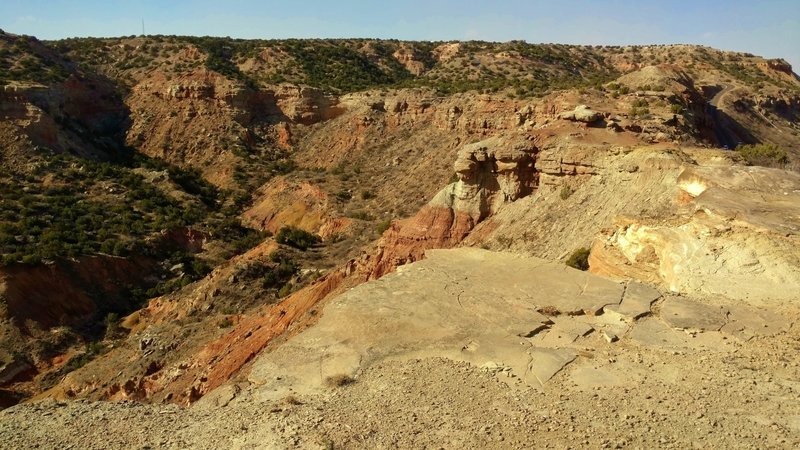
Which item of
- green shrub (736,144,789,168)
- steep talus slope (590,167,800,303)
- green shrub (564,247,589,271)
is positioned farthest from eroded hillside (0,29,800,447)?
green shrub (564,247,589,271)

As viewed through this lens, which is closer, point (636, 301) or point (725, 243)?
point (636, 301)

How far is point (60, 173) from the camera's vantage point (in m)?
36.1

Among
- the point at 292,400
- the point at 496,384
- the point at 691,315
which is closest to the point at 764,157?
the point at 691,315

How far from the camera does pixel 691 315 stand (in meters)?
10.8

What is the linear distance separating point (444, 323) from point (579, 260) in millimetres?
5597

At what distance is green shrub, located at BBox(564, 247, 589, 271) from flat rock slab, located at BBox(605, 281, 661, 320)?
268 centimetres

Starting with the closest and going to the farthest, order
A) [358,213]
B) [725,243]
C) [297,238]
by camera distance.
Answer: [725,243]
[297,238]
[358,213]

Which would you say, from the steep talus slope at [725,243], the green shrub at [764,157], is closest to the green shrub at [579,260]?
the steep talus slope at [725,243]

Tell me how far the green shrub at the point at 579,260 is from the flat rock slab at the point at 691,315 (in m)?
3.65

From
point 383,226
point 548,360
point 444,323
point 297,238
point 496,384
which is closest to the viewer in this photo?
point 496,384

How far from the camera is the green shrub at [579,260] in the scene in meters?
15.1

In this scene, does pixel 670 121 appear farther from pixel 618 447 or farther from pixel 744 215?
pixel 618 447

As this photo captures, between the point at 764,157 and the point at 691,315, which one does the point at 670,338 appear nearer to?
the point at 691,315

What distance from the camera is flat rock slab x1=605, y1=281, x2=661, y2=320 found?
11.2 metres
